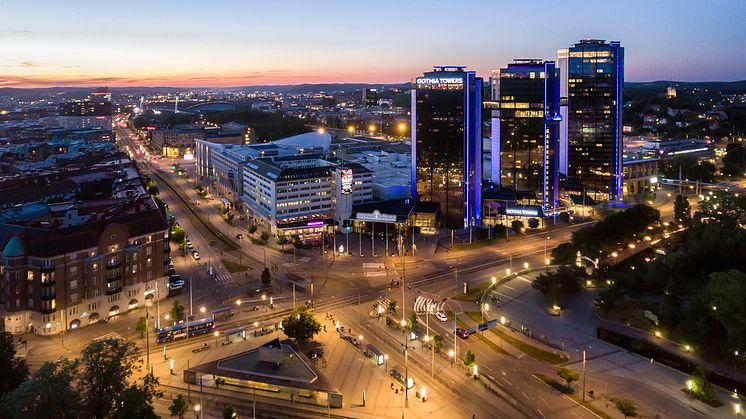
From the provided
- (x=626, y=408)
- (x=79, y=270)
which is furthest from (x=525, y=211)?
(x=79, y=270)

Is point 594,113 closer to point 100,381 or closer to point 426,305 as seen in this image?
point 426,305

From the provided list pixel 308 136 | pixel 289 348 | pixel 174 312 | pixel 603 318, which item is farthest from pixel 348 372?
pixel 308 136

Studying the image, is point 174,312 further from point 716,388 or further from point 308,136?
point 308,136

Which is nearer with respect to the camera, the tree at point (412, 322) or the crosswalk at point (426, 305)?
the tree at point (412, 322)

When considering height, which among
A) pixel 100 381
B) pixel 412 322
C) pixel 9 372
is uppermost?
pixel 100 381

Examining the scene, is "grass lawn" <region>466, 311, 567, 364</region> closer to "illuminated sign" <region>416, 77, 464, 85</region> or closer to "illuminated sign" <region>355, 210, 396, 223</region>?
"illuminated sign" <region>355, 210, 396, 223</region>

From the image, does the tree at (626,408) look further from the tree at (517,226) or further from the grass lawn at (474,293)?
the tree at (517,226)

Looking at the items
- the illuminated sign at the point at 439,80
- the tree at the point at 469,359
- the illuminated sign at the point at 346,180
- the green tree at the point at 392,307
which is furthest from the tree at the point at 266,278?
the illuminated sign at the point at 439,80
